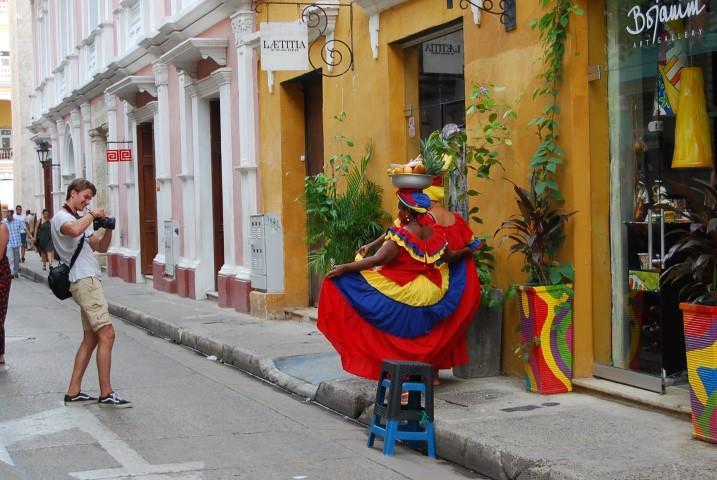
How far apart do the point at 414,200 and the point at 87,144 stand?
2164 cm

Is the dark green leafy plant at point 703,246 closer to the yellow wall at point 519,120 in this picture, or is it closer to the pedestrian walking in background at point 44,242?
the yellow wall at point 519,120

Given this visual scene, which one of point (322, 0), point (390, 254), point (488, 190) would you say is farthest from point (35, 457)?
point (322, 0)

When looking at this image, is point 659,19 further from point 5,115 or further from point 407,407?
point 5,115

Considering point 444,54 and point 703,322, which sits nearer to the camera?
point 703,322

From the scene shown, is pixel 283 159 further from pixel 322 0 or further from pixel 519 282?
pixel 519 282

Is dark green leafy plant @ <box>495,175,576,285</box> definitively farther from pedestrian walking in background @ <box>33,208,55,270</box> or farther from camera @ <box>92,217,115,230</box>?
pedestrian walking in background @ <box>33,208,55,270</box>

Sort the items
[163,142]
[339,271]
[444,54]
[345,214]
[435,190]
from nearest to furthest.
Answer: [339,271], [435,190], [444,54], [345,214], [163,142]

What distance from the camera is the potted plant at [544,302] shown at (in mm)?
8219

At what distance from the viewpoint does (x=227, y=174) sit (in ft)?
55.1

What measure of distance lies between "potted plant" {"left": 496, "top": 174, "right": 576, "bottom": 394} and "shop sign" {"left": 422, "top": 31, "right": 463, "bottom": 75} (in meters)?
2.46

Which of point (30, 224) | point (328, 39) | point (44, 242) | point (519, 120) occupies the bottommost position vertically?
point (44, 242)

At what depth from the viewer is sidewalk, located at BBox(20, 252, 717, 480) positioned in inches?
243

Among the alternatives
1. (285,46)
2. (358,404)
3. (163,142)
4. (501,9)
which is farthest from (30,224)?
(358,404)

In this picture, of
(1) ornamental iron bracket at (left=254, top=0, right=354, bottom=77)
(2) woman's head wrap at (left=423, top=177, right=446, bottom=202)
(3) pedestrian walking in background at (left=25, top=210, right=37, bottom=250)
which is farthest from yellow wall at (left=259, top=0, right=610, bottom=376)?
(3) pedestrian walking in background at (left=25, top=210, right=37, bottom=250)
